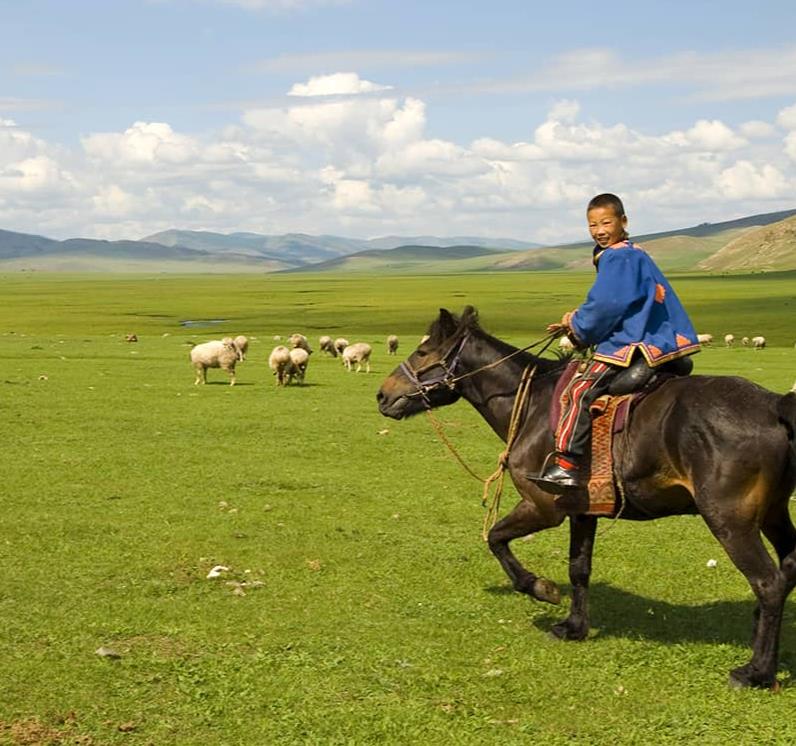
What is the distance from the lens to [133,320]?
87.5 metres

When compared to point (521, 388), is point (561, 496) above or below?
below

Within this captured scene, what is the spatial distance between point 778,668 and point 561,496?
7.90 ft

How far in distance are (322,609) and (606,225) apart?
4.92 m

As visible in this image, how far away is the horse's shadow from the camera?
967 cm

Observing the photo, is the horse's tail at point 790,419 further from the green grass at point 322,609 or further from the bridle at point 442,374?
the bridle at point 442,374

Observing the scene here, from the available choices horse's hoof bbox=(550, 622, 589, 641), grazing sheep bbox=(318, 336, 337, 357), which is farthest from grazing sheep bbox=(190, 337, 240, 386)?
horse's hoof bbox=(550, 622, 589, 641)

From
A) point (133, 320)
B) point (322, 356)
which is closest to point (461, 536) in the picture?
point (322, 356)

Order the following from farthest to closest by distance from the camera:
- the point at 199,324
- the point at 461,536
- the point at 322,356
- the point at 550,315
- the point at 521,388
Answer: the point at 550,315 → the point at 199,324 → the point at 322,356 → the point at 461,536 → the point at 521,388

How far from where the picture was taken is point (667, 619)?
33.8ft

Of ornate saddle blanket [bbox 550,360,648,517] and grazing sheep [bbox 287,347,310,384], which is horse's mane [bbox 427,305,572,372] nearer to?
ornate saddle blanket [bbox 550,360,648,517]

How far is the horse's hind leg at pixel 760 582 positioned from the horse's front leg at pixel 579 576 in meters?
1.58

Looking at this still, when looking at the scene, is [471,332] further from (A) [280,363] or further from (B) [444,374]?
(A) [280,363]

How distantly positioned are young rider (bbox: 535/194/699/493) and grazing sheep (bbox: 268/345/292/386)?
24.3 meters

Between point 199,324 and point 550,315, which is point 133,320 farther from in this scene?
point 550,315
